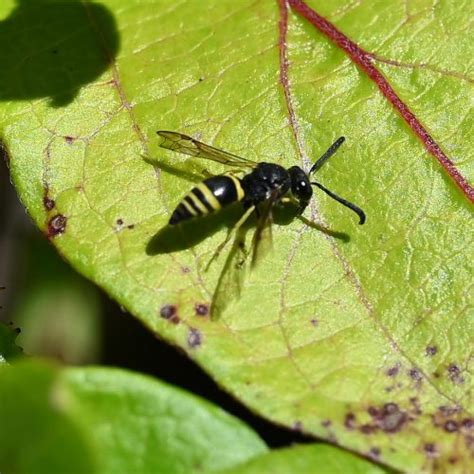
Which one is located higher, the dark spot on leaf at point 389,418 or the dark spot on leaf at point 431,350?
the dark spot on leaf at point 431,350

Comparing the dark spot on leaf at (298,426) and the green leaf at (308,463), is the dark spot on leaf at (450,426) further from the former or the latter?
the dark spot on leaf at (298,426)

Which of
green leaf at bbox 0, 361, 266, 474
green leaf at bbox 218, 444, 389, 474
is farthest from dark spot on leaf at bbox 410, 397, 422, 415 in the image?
green leaf at bbox 0, 361, 266, 474

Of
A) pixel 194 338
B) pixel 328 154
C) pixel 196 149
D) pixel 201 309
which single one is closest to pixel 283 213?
pixel 328 154

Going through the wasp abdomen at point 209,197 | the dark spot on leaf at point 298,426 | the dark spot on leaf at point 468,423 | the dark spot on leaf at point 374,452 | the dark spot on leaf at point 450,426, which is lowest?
the dark spot on leaf at point 468,423

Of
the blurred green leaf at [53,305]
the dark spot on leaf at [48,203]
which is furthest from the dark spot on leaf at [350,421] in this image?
the blurred green leaf at [53,305]

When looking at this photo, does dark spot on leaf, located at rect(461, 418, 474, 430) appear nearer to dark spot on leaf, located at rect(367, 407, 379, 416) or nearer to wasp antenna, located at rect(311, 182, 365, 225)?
dark spot on leaf, located at rect(367, 407, 379, 416)

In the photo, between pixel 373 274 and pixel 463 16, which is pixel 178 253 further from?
pixel 463 16

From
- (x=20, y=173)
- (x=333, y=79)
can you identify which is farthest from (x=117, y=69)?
(x=333, y=79)
